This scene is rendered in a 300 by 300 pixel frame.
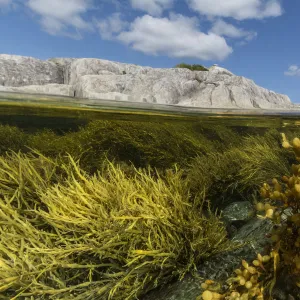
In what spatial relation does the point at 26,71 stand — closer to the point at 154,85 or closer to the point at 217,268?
the point at 154,85

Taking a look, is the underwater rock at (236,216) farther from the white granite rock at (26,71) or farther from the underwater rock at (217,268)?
the white granite rock at (26,71)

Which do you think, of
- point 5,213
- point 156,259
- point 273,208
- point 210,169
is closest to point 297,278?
point 273,208

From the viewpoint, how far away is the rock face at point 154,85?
50.9ft

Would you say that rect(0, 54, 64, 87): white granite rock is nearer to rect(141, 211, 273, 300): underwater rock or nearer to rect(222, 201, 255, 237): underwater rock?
rect(222, 201, 255, 237): underwater rock

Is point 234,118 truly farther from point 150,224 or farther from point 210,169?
point 150,224

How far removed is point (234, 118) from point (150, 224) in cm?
957

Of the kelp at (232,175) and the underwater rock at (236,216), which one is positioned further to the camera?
the kelp at (232,175)

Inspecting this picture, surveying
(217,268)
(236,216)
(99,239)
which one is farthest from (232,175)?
(99,239)

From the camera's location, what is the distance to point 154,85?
51.9ft

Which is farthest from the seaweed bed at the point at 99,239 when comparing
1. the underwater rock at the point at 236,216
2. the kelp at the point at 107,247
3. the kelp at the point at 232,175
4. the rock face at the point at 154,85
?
the rock face at the point at 154,85

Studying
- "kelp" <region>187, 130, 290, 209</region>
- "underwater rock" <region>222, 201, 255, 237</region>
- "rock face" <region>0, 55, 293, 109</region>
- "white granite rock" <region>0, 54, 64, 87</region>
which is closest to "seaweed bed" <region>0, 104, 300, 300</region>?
"underwater rock" <region>222, 201, 255, 237</region>

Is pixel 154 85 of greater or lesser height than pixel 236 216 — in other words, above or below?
above

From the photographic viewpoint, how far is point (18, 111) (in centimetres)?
1077

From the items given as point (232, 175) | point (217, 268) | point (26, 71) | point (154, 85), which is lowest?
point (217, 268)
